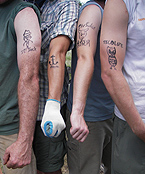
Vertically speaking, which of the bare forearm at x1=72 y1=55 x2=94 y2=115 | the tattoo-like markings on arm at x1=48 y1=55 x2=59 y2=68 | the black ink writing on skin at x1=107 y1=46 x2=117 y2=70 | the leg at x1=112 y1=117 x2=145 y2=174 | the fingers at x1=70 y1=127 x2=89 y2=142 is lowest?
the leg at x1=112 y1=117 x2=145 y2=174

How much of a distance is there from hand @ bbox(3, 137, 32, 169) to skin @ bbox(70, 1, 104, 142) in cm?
37

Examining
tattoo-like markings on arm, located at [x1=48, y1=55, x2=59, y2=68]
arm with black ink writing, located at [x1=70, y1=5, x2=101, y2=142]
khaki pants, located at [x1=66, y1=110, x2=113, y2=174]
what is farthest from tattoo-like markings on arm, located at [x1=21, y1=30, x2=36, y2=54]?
khaki pants, located at [x1=66, y1=110, x2=113, y2=174]

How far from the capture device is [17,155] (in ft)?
4.16

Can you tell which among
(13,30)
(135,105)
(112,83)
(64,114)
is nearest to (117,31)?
(112,83)

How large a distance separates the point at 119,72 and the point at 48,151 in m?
1.14

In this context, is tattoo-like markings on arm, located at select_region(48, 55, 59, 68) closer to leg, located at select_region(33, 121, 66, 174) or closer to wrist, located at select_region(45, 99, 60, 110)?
wrist, located at select_region(45, 99, 60, 110)

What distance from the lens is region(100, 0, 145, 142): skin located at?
120 cm

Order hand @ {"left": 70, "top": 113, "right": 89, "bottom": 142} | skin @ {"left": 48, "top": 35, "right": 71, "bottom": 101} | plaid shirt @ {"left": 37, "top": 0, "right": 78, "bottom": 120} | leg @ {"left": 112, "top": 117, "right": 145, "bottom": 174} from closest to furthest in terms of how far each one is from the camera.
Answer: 1. hand @ {"left": 70, "top": 113, "right": 89, "bottom": 142}
2. leg @ {"left": 112, "top": 117, "right": 145, "bottom": 174}
3. skin @ {"left": 48, "top": 35, "right": 71, "bottom": 101}
4. plaid shirt @ {"left": 37, "top": 0, "right": 78, "bottom": 120}

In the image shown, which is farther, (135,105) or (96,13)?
(96,13)

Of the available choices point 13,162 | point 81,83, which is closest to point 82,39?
point 81,83

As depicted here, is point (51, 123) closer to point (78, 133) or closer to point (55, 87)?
point (78, 133)

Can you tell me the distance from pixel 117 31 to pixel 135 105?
500 mm

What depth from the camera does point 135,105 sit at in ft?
4.20

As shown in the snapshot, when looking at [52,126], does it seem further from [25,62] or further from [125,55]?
[125,55]
